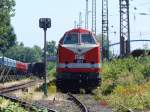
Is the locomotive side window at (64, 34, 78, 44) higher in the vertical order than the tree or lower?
lower

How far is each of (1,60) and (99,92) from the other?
22.5 m

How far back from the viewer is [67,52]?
90.6 ft

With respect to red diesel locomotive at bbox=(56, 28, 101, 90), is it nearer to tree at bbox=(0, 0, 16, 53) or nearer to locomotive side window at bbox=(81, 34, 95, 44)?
locomotive side window at bbox=(81, 34, 95, 44)

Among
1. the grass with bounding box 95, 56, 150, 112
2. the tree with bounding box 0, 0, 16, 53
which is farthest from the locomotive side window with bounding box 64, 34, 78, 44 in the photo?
the tree with bounding box 0, 0, 16, 53

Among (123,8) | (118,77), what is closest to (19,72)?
(123,8)

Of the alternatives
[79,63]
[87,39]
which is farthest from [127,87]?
[87,39]

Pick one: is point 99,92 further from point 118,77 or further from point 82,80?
point 118,77

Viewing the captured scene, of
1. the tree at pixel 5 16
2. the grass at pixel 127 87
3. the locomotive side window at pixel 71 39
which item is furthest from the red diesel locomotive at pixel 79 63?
the tree at pixel 5 16

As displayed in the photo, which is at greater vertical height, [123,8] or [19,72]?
[123,8]

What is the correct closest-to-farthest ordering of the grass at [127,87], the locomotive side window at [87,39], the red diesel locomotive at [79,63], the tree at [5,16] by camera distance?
1. the grass at [127,87]
2. the red diesel locomotive at [79,63]
3. the locomotive side window at [87,39]
4. the tree at [5,16]

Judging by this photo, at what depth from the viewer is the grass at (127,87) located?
19.5m

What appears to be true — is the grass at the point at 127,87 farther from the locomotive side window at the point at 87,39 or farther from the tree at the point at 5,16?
the tree at the point at 5,16

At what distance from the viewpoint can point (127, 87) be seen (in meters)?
26.5

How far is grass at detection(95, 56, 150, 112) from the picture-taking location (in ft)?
64.0
